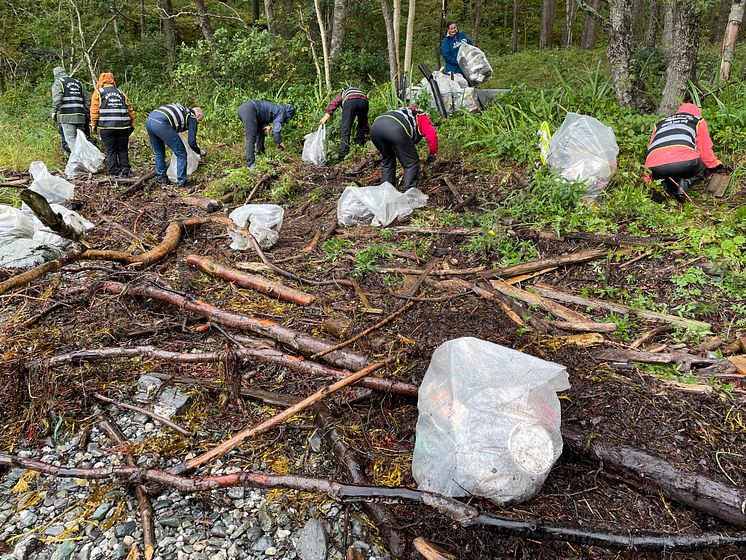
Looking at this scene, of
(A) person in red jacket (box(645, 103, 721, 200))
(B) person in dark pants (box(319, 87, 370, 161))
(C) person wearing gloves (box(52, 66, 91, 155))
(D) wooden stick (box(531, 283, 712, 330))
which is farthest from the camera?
(C) person wearing gloves (box(52, 66, 91, 155))

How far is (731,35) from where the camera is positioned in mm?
5879

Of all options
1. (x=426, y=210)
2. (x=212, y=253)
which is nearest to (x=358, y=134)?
(x=426, y=210)

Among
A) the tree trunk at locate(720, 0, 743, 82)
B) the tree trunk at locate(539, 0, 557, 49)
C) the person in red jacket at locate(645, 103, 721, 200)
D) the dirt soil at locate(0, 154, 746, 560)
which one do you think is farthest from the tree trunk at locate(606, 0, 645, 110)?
the tree trunk at locate(539, 0, 557, 49)

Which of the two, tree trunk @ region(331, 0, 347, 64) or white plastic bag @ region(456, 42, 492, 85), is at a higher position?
tree trunk @ region(331, 0, 347, 64)

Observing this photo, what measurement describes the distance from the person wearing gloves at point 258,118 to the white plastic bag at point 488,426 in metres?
6.06

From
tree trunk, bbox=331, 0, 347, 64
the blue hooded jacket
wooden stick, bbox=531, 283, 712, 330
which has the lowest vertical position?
wooden stick, bbox=531, 283, 712, 330

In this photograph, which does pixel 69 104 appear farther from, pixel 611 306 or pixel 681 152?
pixel 681 152

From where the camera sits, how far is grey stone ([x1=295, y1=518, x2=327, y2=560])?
2031 mm

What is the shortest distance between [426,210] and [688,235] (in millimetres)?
2576

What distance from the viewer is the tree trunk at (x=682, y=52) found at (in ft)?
18.4

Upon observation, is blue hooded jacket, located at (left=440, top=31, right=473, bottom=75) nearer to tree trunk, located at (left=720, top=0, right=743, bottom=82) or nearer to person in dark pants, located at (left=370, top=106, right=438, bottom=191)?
person in dark pants, located at (left=370, top=106, right=438, bottom=191)

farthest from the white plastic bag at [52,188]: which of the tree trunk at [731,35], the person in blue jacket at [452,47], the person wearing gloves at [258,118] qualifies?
the tree trunk at [731,35]

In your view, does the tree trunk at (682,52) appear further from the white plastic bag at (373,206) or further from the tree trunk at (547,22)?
the tree trunk at (547,22)

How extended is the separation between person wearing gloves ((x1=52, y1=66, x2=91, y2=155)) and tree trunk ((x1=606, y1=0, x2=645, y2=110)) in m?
8.05
